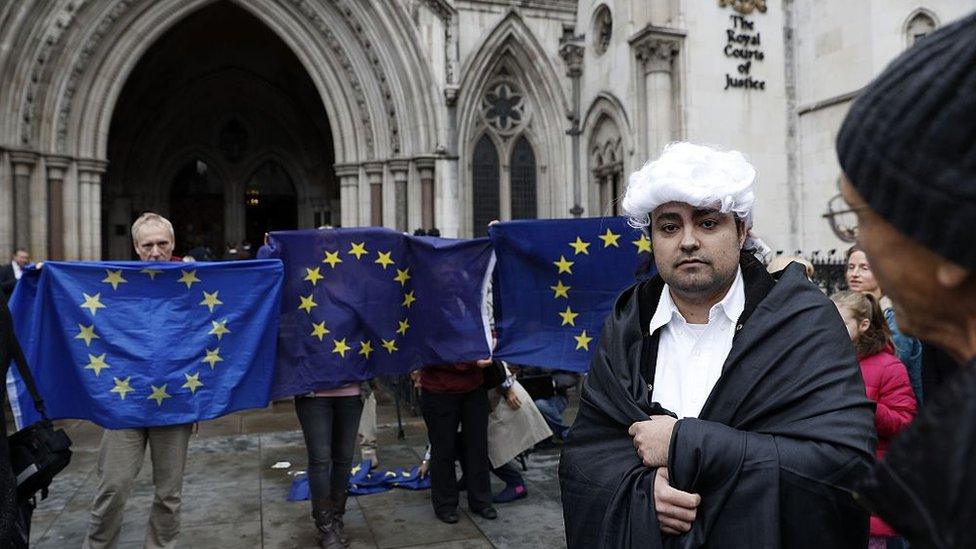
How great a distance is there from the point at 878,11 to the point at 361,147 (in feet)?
32.6

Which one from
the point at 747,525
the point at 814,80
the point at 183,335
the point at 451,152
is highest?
the point at 814,80

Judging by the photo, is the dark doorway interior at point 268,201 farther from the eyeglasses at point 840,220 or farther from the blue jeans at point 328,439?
the blue jeans at point 328,439

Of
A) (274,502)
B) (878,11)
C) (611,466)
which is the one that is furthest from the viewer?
(878,11)

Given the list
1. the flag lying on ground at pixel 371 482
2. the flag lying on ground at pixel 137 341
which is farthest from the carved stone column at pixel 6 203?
the flag lying on ground at pixel 137 341

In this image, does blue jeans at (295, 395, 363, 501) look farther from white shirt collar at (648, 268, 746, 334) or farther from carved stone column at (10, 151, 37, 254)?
carved stone column at (10, 151, 37, 254)

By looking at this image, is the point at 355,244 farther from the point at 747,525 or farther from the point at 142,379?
the point at 747,525

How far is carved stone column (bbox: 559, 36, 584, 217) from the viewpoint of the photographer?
47.1 feet

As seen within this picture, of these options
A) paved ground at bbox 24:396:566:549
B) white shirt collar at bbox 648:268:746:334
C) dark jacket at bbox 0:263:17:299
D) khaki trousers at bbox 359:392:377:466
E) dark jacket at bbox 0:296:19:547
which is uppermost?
dark jacket at bbox 0:263:17:299

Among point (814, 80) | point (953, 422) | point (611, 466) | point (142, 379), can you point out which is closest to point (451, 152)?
point (814, 80)

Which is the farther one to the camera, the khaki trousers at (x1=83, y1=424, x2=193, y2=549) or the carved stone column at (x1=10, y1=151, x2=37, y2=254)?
the carved stone column at (x1=10, y1=151, x2=37, y2=254)

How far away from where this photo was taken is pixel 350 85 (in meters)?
14.5

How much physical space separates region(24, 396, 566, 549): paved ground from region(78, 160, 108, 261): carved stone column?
25.7ft

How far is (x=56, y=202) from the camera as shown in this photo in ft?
43.3

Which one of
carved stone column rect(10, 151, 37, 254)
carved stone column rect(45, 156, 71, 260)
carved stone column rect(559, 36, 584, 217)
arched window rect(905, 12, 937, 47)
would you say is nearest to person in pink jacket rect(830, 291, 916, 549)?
arched window rect(905, 12, 937, 47)
